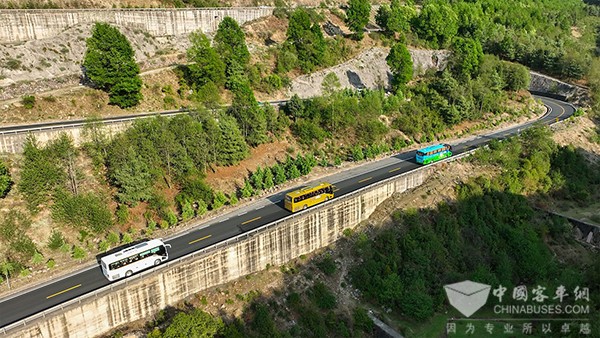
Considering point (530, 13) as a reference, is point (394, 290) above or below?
below

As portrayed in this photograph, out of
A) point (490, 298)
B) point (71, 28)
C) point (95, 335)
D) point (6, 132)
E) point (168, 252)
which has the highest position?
point (71, 28)

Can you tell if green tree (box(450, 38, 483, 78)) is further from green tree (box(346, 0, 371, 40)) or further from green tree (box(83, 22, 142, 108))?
green tree (box(83, 22, 142, 108))

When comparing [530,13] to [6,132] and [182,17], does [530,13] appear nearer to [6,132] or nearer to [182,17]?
[182,17]

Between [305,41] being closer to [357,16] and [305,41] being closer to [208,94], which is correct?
[357,16]

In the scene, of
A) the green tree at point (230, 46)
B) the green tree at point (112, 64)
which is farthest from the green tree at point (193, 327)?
the green tree at point (230, 46)

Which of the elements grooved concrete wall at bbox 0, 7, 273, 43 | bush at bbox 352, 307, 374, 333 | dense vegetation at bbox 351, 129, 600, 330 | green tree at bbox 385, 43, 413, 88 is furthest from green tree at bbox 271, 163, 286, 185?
grooved concrete wall at bbox 0, 7, 273, 43

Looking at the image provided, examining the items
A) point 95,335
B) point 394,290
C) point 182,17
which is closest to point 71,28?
point 182,17

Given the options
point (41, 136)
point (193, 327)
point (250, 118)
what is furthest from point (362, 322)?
point (41, 136)
